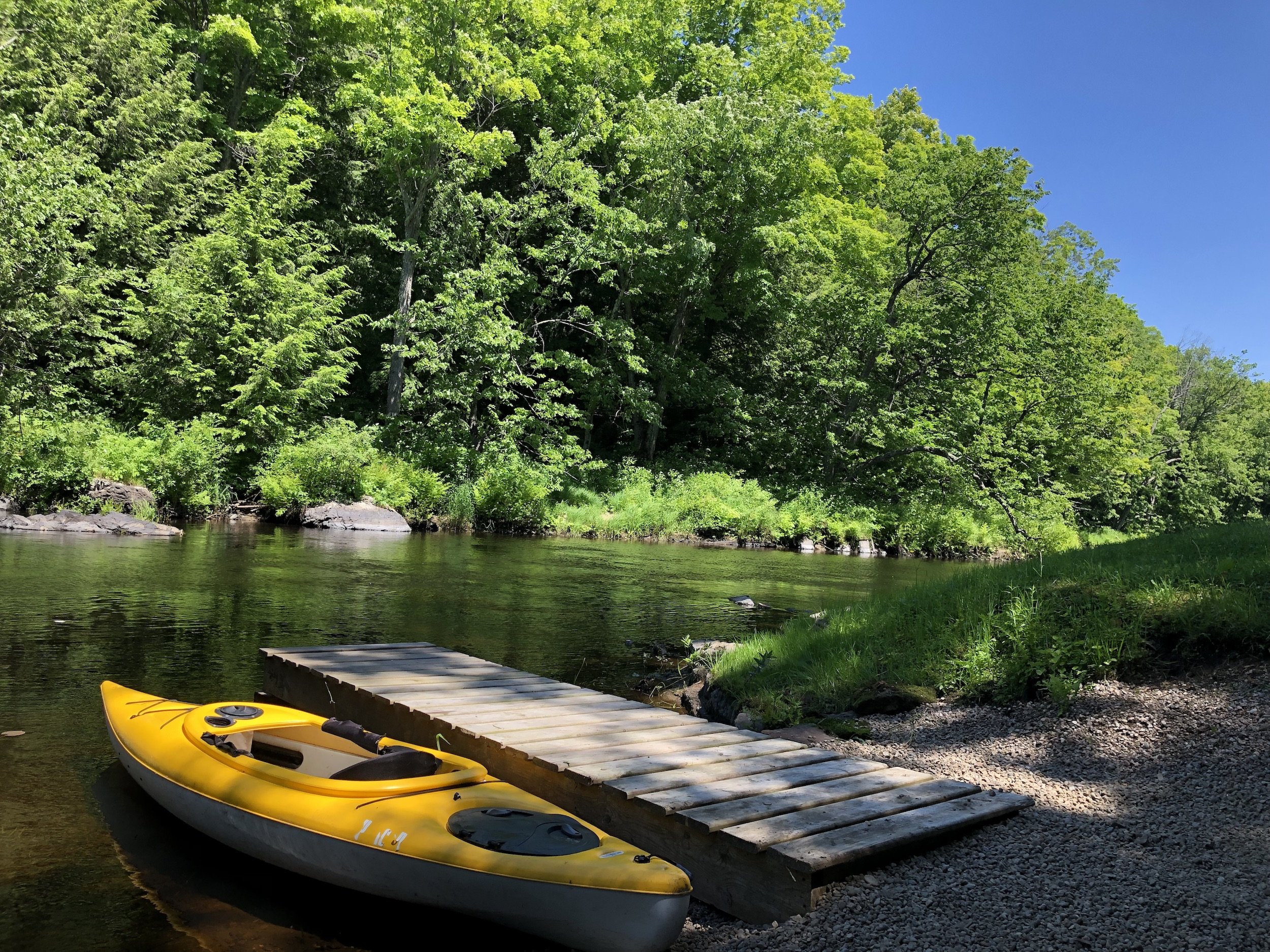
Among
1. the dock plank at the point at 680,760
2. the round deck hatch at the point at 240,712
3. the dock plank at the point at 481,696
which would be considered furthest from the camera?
the dock plank at the point at 481,696

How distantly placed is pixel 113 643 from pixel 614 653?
434 centimetres

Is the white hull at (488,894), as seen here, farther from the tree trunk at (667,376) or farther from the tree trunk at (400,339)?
the tree trunk at (667,376)

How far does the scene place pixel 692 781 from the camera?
12.6 feet

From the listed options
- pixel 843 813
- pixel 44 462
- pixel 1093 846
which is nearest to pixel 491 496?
pixel 44 462

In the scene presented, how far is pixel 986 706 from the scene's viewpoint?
17.5ft

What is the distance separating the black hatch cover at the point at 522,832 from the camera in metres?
3.09

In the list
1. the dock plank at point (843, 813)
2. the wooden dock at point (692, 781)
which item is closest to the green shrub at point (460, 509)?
the wooden dock at point (692, 781)

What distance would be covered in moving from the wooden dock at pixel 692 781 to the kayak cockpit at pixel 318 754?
19.2 inches

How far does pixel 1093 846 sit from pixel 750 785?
1390 millimetres

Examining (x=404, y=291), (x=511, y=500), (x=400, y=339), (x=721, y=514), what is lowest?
(x=721, y=514)

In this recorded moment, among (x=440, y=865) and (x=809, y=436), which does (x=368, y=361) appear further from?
(x=440, y=865)

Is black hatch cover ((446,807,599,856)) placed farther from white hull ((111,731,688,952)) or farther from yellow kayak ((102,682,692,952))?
white hull ((111,731,688,952))

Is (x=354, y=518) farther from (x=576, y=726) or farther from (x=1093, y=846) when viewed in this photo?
(x=1093, y=846)

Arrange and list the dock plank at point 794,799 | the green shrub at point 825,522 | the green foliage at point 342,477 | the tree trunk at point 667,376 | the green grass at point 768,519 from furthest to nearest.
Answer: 1. the tree trunk at point 667,376
2. the green shrub at point 825,522
3. the green grass at point 768,519
4. the green foliage at point 342,477
5. the dock plank at point 794,799
